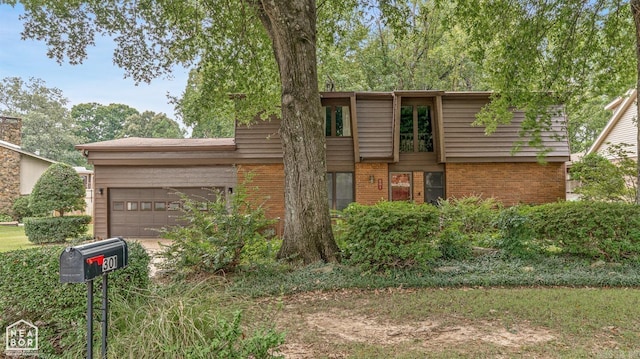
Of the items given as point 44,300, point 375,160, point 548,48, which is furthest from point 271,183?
point 44,300

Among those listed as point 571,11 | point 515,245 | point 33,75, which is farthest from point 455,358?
point 33,75

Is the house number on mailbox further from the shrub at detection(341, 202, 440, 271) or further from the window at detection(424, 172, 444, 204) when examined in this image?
the window at detection(424, 172, 444, 204)

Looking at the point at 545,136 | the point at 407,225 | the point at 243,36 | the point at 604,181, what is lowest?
the point at 407,225

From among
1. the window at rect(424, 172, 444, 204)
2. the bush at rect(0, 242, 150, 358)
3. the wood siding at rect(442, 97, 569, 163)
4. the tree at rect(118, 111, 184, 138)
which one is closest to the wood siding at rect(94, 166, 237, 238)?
the window at rect(424, 172, 444, 204)

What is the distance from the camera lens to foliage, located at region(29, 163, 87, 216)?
1241cm

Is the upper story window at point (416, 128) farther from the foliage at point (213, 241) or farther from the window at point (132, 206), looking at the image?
the window at point (132, 206)

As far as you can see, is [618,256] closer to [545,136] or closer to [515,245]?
[515,245]

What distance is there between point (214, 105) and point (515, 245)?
7.45m

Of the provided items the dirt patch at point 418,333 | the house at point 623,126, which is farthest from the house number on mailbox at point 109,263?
the house at point 623,126

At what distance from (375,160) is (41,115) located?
37214 mm

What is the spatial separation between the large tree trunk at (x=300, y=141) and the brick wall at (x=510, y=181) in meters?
7.48

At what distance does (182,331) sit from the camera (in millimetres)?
2359

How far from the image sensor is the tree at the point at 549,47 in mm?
7727

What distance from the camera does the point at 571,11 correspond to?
7664 millimetres
